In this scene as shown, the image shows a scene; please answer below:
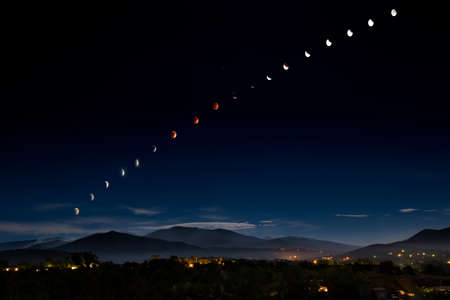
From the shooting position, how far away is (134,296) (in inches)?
557

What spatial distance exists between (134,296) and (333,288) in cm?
748

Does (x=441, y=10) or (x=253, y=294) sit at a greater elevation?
(x=441, y=10)

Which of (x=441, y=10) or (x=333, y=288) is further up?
(x=441, y=10)

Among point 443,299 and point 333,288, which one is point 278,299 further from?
point 443,299

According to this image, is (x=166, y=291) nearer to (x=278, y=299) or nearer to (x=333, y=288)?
(x=278, y=299)

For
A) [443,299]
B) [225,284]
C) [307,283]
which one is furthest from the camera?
[225,284]

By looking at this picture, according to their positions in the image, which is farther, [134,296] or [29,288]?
[29,288]

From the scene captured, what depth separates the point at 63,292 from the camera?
16.8 metres

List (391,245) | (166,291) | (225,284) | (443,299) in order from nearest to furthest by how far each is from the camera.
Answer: (443,299)
(166,291)
(225,284)
(391,245)

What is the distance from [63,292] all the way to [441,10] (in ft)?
81.9

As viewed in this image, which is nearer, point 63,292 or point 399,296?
point 399,296

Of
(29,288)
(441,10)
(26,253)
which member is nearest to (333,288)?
(29,288)

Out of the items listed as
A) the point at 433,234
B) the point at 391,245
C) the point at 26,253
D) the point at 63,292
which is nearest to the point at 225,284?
the point at 63,292

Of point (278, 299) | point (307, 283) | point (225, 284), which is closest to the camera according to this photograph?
point (278, 299)
